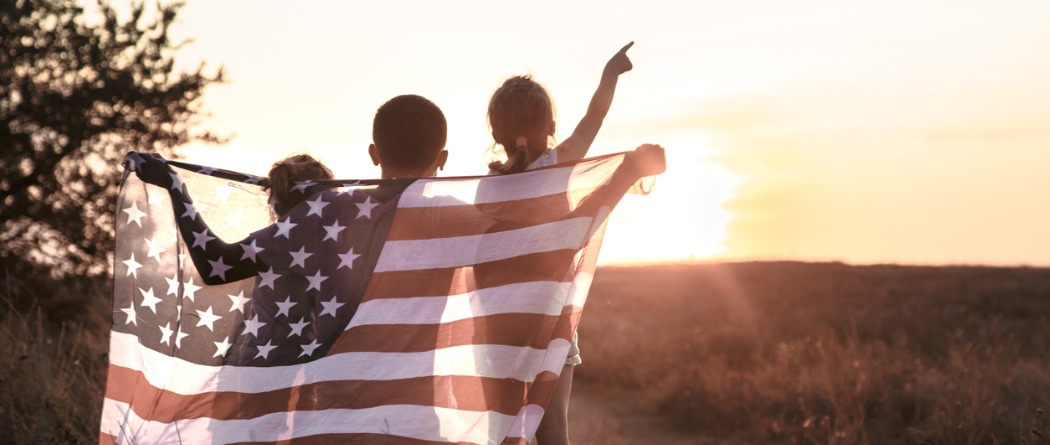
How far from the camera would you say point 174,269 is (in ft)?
16.9

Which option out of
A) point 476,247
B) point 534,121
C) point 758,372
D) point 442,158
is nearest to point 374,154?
point 442,158

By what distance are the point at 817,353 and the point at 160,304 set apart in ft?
32.6

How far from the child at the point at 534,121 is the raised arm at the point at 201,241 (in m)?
1.33

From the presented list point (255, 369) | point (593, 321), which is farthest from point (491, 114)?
point (593, 321)

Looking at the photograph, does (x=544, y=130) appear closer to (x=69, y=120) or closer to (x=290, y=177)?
(x=290, y=177)

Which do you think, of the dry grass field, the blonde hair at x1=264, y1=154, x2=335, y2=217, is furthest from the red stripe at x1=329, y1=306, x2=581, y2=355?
the dry grass field

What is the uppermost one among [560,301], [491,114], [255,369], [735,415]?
[491,114]

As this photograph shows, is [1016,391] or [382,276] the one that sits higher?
[382,276]

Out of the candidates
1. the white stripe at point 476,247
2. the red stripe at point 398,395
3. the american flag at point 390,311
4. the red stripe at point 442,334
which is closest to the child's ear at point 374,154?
the american flag at point 390,311

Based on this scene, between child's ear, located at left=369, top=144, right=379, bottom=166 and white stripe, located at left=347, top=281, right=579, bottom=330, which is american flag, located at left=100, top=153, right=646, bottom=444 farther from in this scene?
child's ear, located at left=369, top=144, right=379, bottom=166

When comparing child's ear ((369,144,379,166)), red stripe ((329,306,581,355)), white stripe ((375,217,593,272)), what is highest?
child's ear ((369,144,379,166))

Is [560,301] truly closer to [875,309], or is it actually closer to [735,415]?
[735,415]

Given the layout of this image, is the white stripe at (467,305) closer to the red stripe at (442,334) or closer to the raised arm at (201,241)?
the red stripe at (442,334)

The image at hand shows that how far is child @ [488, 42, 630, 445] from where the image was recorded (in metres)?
4.53
